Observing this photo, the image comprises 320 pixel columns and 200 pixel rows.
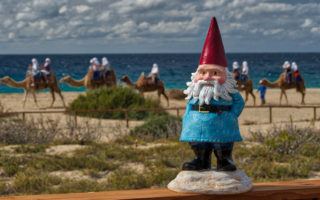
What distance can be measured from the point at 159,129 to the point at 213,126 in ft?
32.9

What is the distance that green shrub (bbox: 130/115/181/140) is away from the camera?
14.1 m

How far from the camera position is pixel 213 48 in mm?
4805

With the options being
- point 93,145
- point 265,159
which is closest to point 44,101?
point 93,145

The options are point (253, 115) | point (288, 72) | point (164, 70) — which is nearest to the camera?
point (253, 115)

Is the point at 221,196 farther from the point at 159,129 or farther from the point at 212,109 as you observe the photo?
the point at 159,129

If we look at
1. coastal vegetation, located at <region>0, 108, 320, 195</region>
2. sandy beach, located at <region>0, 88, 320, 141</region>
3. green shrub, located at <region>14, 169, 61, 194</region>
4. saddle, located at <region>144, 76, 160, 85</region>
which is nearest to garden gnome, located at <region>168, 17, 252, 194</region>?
coastal vegetation, located at <region>0, 108, 320, 195</region>

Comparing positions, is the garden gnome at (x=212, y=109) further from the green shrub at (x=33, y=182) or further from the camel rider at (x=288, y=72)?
the camel rider at (x=288, y=72)

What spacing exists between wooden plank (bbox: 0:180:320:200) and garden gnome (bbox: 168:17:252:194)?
0.06 m

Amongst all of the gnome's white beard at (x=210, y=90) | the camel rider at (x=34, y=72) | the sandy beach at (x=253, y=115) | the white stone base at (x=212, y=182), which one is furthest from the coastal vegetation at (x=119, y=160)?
the camel rider at (x=34, y=72)

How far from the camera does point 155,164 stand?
33.7 ft

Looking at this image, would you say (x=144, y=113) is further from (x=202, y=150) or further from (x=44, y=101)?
(x=202, y=150)

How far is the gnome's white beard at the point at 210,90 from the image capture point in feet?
15.4

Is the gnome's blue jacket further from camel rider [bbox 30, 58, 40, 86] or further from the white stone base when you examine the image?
camel rider [bbox 30, 58, 40, 86]

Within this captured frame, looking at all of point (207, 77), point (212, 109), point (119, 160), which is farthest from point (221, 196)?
point (119, 160)
